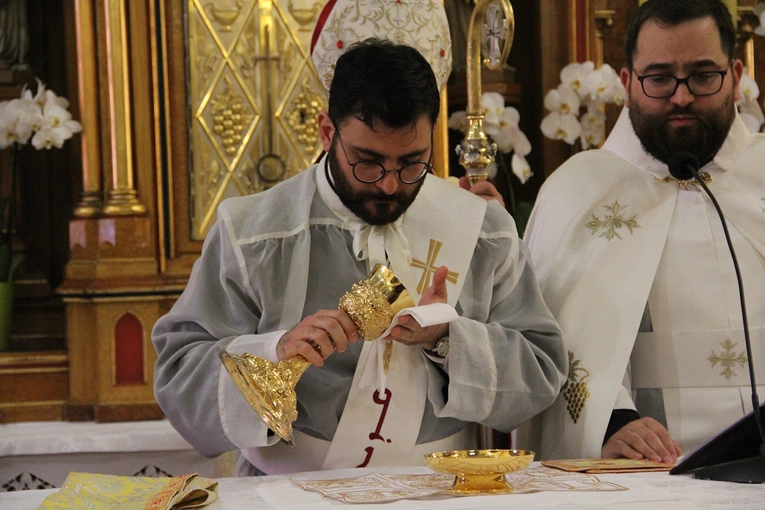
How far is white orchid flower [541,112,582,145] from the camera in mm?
5602

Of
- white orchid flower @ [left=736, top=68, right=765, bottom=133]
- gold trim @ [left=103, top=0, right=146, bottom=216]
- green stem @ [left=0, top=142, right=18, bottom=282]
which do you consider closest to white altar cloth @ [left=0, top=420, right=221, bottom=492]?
green stem @ [left=0, top=142, right=18, bottom=282]

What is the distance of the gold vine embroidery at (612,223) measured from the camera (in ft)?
11.5

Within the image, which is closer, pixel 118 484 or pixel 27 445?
pixel 118 484

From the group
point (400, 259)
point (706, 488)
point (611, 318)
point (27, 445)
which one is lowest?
point (27, 445)

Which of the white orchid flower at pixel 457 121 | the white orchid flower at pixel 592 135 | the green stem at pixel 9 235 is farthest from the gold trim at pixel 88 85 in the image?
the white orchid flower at pixel 592 135

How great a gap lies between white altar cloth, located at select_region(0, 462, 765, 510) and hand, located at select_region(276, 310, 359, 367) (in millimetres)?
310

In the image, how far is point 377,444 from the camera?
2951 mm

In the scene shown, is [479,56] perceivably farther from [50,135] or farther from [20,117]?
[20,117]

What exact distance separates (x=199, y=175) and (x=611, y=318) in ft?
9.45

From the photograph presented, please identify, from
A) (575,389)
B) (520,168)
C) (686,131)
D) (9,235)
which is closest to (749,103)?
(520,168)

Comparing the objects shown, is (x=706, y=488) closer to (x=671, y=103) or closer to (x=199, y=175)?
(x=671, y=103)

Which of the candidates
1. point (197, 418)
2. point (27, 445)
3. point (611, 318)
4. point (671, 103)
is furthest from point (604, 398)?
point (27, 445)

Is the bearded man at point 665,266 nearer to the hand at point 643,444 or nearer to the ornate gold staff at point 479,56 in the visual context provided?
the hand at point 643,444

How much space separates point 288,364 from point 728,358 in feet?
4.90
